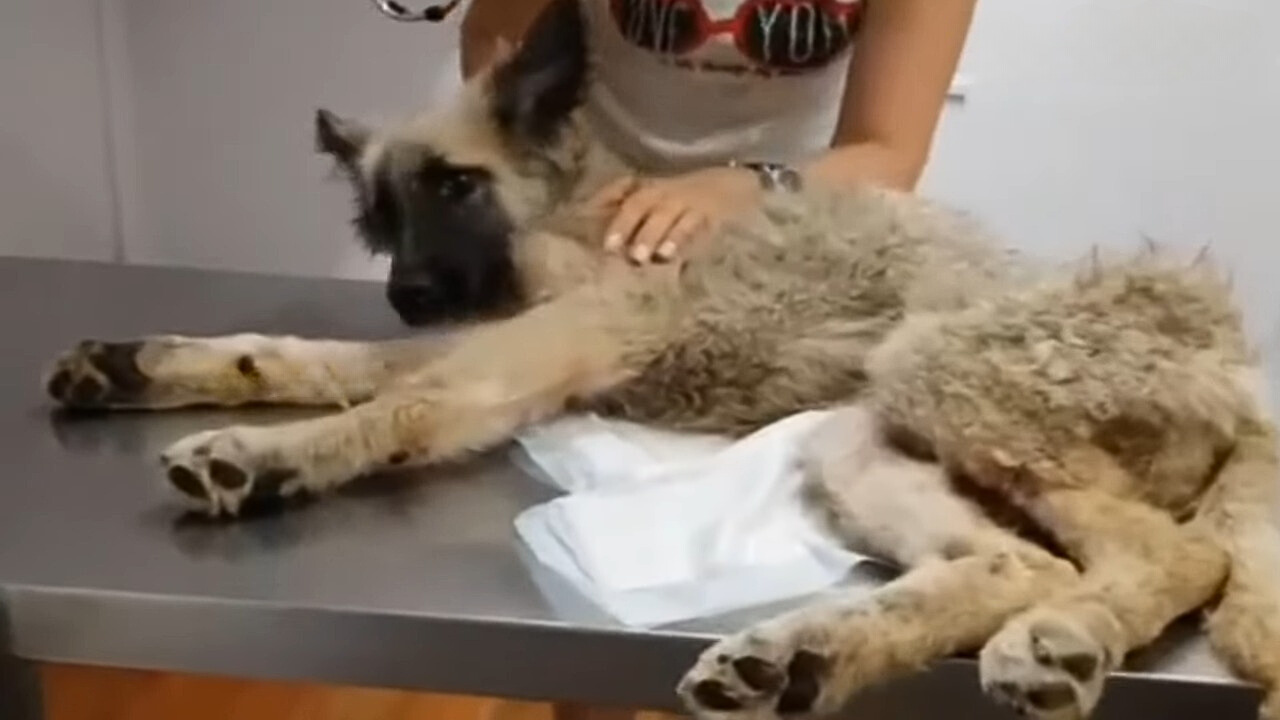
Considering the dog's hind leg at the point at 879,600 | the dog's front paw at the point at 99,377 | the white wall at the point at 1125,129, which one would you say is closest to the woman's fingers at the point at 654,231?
the dog's hind leg at the point at 879,600

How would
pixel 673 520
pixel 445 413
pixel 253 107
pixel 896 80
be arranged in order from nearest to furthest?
pixel 673 520, pixel 445 413, pixel 896 80, pixel 253 107

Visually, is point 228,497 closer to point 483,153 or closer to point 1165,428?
point 483,153

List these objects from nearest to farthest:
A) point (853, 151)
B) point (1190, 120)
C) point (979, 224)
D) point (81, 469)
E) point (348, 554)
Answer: point (348, 554)
point (81, 469)
point (979, 224)
point (853, 151)
point (1190, 120)

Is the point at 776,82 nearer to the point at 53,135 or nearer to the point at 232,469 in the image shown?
the point at 232,469

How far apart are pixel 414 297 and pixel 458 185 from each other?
98mm

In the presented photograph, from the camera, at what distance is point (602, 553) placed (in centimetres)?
104

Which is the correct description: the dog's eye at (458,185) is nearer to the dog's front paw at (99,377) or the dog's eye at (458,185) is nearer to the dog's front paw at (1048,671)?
the dog's front paw at (99,377)

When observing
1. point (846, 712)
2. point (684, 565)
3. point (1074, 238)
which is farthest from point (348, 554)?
point (1074, 238)

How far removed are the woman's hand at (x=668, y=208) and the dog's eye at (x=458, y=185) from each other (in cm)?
10

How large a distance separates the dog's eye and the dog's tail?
0.58 meters

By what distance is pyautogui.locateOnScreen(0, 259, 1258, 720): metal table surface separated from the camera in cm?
96

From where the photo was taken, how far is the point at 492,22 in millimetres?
1763

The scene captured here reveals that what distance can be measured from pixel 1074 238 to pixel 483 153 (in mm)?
1255

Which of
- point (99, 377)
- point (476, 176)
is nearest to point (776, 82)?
point (476, 176)
